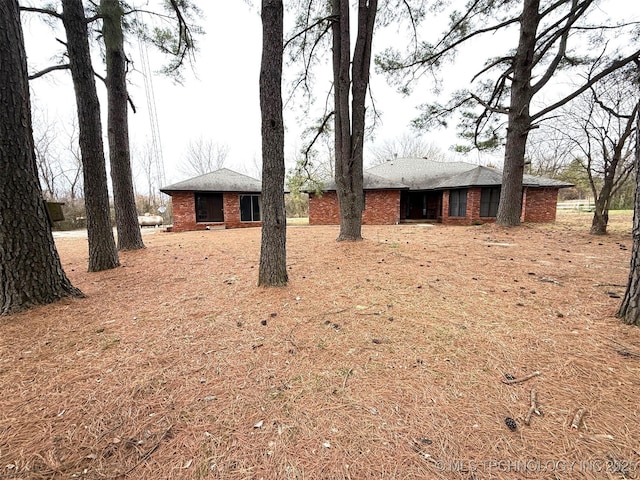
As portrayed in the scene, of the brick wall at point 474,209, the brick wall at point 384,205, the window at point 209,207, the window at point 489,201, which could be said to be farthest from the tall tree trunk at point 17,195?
the window at point 489,201

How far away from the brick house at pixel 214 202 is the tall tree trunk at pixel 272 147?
1204cm

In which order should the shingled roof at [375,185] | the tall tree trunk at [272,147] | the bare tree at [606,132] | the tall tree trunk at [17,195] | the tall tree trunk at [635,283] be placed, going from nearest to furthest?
the tall tree trunk at [635,283] → the tall tree trunk at [17,195] → the tall tree trunk at [272,147] → the bare tree at [606,132] → the shingled roof at [375,185]

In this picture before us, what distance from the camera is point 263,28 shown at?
3336mm

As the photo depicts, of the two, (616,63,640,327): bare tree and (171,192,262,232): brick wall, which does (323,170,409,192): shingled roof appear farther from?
(616,63,640,327): bare tree

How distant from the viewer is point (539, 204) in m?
13.4

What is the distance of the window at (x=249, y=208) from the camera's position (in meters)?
15.4

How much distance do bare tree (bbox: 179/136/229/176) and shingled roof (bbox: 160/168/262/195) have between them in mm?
18496

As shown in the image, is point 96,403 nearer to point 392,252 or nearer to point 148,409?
point 148,409

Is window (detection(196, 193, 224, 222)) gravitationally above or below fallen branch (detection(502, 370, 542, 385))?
above

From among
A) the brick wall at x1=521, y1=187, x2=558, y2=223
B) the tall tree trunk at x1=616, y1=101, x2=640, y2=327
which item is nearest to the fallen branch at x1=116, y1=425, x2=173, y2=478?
the tall tree trunk at x1=616, y1=101, x2=640, y2=327

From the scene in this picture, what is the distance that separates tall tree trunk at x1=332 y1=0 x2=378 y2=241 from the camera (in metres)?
6.26

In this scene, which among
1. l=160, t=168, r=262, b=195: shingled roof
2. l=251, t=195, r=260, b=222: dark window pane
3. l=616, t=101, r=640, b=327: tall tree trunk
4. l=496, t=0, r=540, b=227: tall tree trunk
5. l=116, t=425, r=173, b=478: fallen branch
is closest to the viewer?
l=116, t=425, r=173, b=478: fallen branch

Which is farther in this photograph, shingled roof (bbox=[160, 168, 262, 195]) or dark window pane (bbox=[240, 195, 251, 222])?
dark window pane (bbox=[240, 195, 251, 222])

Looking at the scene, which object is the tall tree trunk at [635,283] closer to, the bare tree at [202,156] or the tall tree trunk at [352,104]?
the tall tree trunk at [352,104]
